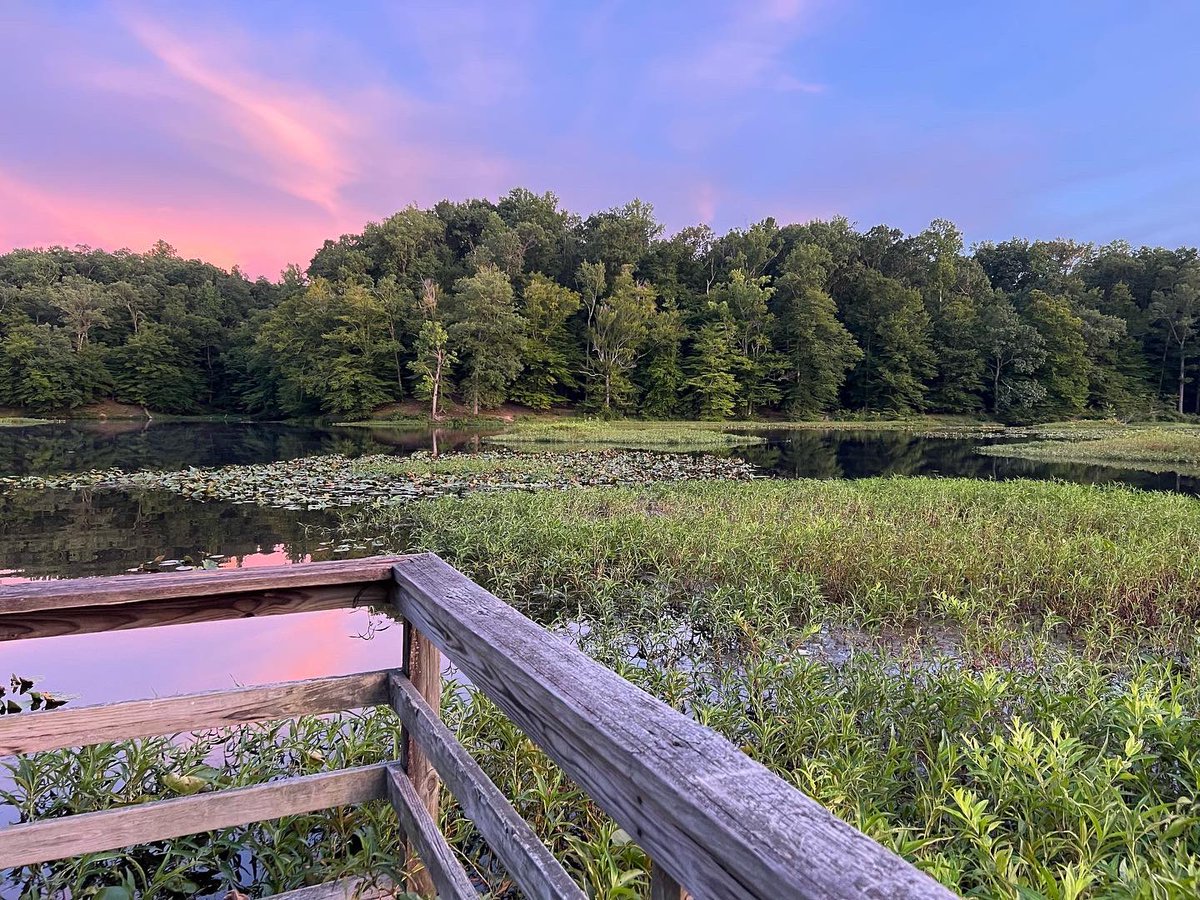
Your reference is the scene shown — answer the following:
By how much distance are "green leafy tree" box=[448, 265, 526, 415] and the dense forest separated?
17cm

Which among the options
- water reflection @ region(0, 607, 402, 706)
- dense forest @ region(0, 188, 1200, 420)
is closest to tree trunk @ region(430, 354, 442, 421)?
dense forest @ region(0, 188, 1200, 420)

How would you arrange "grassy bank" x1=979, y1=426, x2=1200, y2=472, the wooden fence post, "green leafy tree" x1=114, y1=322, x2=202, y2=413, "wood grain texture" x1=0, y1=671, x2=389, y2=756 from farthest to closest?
"green leafy tree" x1=114, y1=322, x2=202, y2=413
"grassy bank" x1=979, y1=426, x2=1200, y2=472
the wooden fence post
"wood grain texture" x1=0, y1=671, x2=389, y2=756

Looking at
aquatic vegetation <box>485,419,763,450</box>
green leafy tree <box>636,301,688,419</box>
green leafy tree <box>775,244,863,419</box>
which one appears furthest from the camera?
green leafy tree <box>775,244,863,419</box>

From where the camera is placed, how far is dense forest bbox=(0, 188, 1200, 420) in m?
45.1

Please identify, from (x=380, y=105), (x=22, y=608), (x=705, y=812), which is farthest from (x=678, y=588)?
(x=380, y=105)

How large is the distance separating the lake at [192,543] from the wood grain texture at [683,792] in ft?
15.4

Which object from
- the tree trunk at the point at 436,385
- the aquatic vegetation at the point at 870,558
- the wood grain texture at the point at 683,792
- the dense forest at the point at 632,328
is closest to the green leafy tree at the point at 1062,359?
the dense forest at the point at 632,328

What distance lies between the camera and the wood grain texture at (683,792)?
0.66 meters

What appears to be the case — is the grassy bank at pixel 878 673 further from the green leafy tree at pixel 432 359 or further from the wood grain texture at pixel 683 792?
the green leafy tree at pixel 432 359

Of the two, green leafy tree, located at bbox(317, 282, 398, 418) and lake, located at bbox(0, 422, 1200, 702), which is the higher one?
green leafy tree, located at bbox(317, 282, 398, 418)

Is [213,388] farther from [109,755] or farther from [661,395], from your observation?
[109,755]

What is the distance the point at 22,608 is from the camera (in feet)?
5.72

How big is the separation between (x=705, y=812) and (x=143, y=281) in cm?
6842

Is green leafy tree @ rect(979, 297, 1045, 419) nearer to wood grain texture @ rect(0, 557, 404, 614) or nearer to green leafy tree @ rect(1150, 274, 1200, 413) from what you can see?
green leafy tree @ rect(1150, 274, 1200, 413)
